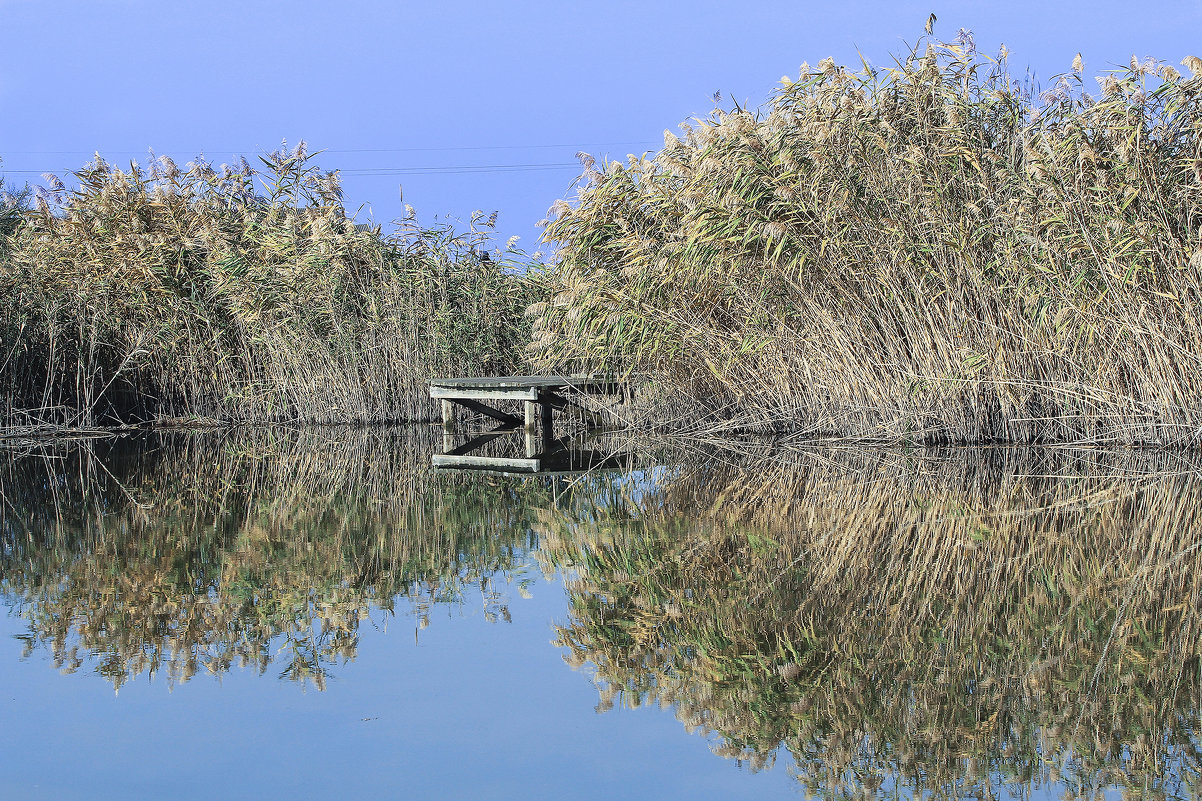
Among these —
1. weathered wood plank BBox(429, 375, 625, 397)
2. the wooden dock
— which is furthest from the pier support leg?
weathered wood plank BBox(429, 375, 625, 397)

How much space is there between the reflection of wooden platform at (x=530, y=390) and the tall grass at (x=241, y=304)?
0.72m

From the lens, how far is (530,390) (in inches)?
333

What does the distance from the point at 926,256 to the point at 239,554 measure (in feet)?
13.5

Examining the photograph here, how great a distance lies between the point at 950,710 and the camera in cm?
218

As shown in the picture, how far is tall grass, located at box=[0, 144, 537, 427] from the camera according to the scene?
31.6 ft

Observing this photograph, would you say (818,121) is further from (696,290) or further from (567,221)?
(567,221)

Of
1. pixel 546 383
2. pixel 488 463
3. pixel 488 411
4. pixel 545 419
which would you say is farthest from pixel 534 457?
pixel 488 411

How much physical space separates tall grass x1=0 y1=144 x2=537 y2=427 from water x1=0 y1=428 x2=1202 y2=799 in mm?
4383

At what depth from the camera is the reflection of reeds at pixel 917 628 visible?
2.03 meters

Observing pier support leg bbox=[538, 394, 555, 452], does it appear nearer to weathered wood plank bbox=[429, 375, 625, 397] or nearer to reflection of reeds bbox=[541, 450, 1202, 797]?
weathered wood plank bbox=[429, 375, 625, 397]

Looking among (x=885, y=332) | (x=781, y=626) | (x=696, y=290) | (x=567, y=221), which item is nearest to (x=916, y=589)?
(x=781, y=626)

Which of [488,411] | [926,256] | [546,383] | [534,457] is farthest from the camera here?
[488,411]

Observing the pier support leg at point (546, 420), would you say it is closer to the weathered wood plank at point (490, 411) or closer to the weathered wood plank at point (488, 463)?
the weathered wood plank at point (490, 411)

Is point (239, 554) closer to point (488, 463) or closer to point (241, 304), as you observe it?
point (488, 463)
